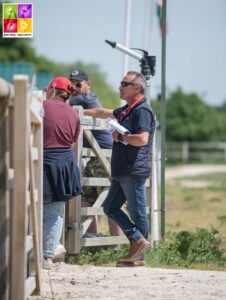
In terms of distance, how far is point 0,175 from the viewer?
692cm

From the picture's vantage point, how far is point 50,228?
9.25 metres

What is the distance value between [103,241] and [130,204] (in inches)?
45.2

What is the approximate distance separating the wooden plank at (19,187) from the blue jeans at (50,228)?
2243 millimetres

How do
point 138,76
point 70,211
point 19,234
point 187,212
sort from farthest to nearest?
point 187,212
point 70,211
point 138,76
point 19,234

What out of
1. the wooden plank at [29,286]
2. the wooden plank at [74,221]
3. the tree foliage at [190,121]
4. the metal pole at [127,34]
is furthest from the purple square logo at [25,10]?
the tree foliage at [190,121]

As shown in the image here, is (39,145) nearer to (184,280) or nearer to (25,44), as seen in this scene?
(184,280)

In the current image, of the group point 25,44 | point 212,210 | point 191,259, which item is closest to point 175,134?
point 25,44

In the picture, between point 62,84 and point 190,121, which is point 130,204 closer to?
point 62,84

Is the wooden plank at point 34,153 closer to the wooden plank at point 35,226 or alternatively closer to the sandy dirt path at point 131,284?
the wooden plank at point 35,226

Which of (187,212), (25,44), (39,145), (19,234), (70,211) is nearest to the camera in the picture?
(19,234)

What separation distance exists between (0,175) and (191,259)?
4299 mm

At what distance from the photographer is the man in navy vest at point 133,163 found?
955cm

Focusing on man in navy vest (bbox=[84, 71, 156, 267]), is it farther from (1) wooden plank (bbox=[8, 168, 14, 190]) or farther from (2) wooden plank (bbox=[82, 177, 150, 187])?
(1) wooden plank (bbox=[8, 168, 14, 190])

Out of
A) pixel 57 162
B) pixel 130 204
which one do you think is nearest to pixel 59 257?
pixel 130 204
